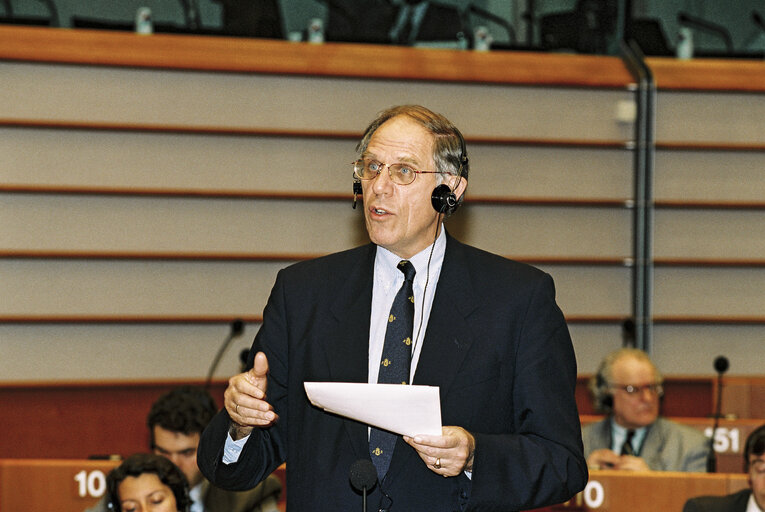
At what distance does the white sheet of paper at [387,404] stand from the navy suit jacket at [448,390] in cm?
15

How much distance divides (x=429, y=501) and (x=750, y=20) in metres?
5.40

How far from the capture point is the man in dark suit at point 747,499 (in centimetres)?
335

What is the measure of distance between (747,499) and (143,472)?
1.89 m

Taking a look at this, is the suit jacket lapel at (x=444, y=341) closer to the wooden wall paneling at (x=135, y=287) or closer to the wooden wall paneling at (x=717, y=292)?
the wooden wall paneling at (x=135, y=287)

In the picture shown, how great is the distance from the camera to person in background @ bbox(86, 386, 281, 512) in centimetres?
365

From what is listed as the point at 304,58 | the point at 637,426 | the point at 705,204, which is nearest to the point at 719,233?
the point at 705,204

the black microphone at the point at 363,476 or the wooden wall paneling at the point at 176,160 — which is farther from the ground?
the wooden wall paneling at the point at 176,160

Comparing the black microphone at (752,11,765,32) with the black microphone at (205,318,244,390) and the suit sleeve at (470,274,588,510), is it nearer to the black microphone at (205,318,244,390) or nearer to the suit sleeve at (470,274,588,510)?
the black microphone at (205,318,244,390)

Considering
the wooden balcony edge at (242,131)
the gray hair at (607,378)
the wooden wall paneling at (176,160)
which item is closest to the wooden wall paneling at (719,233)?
the wooden balcony edge at (242,131)

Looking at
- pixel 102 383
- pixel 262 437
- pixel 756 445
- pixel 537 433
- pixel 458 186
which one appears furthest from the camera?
pixel 102 383

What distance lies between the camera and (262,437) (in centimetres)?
190

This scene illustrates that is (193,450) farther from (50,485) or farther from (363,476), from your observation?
(363,476)

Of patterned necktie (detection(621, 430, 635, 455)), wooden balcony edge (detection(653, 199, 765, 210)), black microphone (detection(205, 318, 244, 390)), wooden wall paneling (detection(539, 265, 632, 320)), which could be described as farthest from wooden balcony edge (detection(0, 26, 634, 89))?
patterned necktie (detection(621, 430, 635, 455))

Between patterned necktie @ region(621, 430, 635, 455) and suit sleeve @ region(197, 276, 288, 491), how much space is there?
2.89 metres
